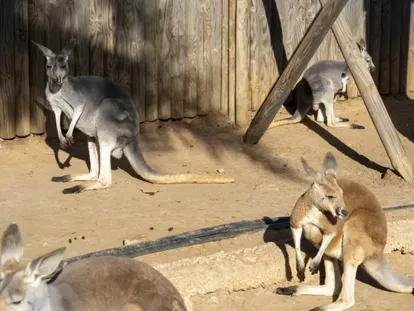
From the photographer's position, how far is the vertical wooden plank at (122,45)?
1004 cm

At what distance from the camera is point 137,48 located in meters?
10.2

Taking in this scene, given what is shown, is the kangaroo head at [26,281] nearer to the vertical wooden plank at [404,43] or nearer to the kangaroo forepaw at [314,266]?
the kangaroo forepaw at [314,266]

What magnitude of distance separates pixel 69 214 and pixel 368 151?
3.86 m

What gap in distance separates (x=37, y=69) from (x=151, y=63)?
4.22ft

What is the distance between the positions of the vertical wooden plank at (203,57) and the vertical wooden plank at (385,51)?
2657 mm

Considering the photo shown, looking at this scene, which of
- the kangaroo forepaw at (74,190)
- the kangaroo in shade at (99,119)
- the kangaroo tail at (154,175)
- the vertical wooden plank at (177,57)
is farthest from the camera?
the vertical wooden plank at (177,57)

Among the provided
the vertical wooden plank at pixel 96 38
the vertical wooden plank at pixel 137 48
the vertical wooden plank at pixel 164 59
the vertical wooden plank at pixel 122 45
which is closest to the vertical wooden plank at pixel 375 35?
the vertical wooden plank at pixel 164 59

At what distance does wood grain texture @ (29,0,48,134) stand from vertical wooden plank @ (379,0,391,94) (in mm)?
4577

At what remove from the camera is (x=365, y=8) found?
1205 centimetres

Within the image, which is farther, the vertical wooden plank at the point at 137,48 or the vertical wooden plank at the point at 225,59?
the vertical wooden plank at the point at 225,59

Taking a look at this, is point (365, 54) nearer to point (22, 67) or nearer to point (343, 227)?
point (22, 67)

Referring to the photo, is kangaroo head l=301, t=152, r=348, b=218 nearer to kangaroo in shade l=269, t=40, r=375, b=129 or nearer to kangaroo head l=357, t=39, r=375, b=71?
kangaroo in shade l=269, t=40, r=375, b=129

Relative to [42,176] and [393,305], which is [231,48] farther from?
[393,305]

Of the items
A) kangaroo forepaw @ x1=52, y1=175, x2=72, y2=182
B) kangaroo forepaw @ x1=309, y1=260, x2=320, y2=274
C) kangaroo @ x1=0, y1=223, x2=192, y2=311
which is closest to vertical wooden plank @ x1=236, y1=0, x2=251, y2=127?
kangaroo forepaw @ x1=52, y1=175, x2=72, y2=182
